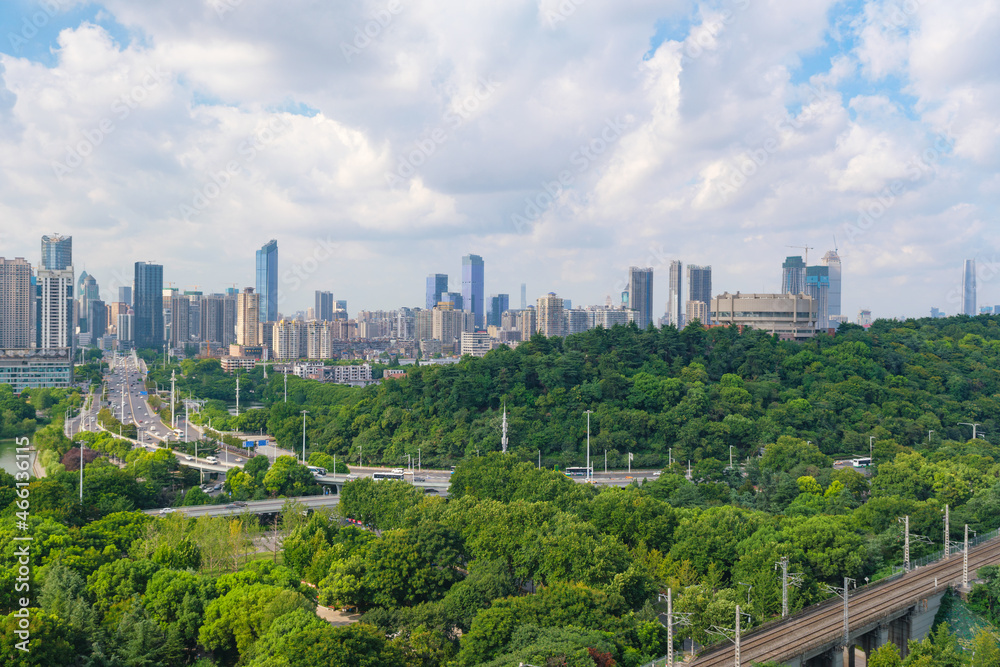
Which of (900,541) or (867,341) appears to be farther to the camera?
(867,341)

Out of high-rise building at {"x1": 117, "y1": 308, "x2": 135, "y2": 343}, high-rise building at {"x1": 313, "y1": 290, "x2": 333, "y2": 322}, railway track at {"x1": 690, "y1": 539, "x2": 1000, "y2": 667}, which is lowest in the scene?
railway track at {"x1": 690, "y1": 539, "x2": 1000, "y2": 667}

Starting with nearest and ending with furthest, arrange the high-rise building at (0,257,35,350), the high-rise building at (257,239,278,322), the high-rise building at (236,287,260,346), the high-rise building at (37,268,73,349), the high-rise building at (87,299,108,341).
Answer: the high-rise building at (0,257,35,350)
the high-rise building at (37,268,73,349)
the high-rise building at (236,287,260,346)
the high-rise building at (87,299,108,341)
the high-rise building at (257,239,278,322)

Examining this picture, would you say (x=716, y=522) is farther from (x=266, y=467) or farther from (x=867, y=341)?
(x=867, y=341)

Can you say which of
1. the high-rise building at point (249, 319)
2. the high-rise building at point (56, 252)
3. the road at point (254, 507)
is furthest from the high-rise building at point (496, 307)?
the road at point (254, 507)

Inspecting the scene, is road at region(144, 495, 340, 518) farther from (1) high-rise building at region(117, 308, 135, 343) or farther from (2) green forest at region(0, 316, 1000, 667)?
(1) high-rise building at region(117, 308, 135, 343)

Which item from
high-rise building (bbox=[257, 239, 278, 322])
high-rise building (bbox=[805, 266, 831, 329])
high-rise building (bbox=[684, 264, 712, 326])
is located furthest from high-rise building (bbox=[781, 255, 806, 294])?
high-rise building (bbox=[257, 239, 278, 322])

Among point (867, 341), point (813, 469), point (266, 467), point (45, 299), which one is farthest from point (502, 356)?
point (45, 299)
